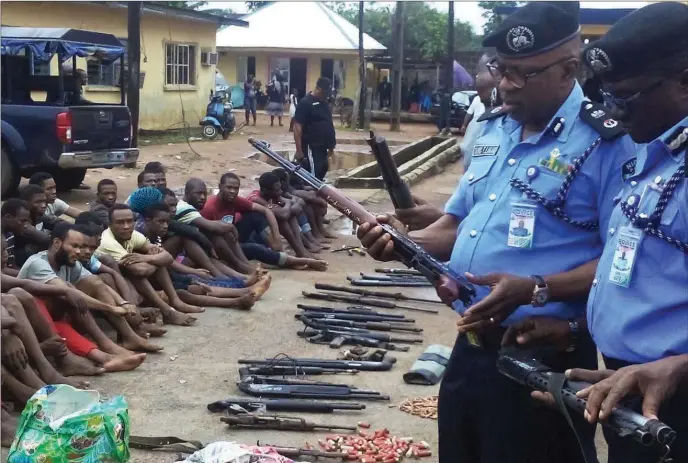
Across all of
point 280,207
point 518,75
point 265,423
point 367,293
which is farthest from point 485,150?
point 280,207

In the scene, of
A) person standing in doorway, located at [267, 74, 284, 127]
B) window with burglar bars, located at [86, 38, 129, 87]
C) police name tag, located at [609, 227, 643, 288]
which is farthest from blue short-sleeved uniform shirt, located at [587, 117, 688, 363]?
person standing in doorway, located at [267, 74, 284, 127]

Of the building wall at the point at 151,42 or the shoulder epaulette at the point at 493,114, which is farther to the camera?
the building wall at the point at 151,42

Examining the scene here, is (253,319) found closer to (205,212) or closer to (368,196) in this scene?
(205,212)

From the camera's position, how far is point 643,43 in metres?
2.11

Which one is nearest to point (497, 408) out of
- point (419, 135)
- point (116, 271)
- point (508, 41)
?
point (508, 41)

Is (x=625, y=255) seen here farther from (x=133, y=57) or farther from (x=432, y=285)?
(x=133, y=57)

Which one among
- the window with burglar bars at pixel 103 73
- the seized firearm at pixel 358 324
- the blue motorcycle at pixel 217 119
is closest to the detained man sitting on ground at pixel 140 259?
the seized firearm at pixel 358 324

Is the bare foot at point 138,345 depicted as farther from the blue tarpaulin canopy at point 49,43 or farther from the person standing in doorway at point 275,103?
the person standing in doorway at point 275,103

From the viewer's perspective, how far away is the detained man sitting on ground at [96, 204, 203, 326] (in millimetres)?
6609

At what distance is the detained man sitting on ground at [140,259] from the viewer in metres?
6.61

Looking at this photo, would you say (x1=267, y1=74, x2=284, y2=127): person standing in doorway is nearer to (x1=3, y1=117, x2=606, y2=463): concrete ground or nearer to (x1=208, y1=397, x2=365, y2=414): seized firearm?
(x1=3, y1=117, x2=606, y2=463): concrete ground

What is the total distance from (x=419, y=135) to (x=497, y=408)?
25.8m

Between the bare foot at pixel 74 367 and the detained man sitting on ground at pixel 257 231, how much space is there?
3.43m

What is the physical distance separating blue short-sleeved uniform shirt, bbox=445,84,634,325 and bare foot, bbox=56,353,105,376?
133 inches
